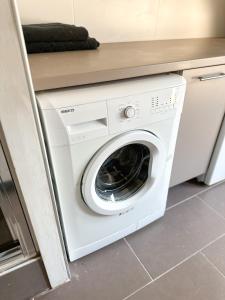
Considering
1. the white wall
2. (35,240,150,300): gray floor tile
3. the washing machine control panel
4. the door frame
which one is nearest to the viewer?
the door frame

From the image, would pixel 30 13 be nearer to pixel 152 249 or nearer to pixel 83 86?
pixel 83 86

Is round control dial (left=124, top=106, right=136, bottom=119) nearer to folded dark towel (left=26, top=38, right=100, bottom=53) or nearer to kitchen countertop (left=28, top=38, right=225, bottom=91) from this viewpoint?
kitchen countertop (left=28, top=38, right=225, bottom=91)

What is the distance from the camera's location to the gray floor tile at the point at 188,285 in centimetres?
103

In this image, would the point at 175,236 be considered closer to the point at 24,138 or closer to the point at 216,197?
the point at 216,197

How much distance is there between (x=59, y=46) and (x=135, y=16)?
62cm

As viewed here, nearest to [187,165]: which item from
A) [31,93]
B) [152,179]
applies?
[152,179]

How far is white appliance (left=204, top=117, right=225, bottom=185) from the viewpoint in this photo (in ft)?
4.59

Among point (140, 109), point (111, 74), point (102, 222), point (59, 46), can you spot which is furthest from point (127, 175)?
point (59, 46)

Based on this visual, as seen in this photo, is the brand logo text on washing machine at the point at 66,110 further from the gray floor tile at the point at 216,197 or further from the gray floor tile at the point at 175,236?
the gray floor tile at the point at 216,197

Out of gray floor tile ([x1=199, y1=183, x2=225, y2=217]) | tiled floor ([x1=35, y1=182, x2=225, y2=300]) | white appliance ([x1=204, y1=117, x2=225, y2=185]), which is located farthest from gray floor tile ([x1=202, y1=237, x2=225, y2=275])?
white appliance ([x1=204, y1=117, x2=225, y2=185])

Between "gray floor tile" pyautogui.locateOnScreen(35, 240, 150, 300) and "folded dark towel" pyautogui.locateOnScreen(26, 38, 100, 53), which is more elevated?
"folded dark towel" pyautogui.locateOnScreen(26, 38, 100, 53)

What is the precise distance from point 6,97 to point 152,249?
1.08m

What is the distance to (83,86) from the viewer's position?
792mm

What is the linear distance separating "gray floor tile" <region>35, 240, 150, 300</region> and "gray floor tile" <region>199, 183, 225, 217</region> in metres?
0.68
